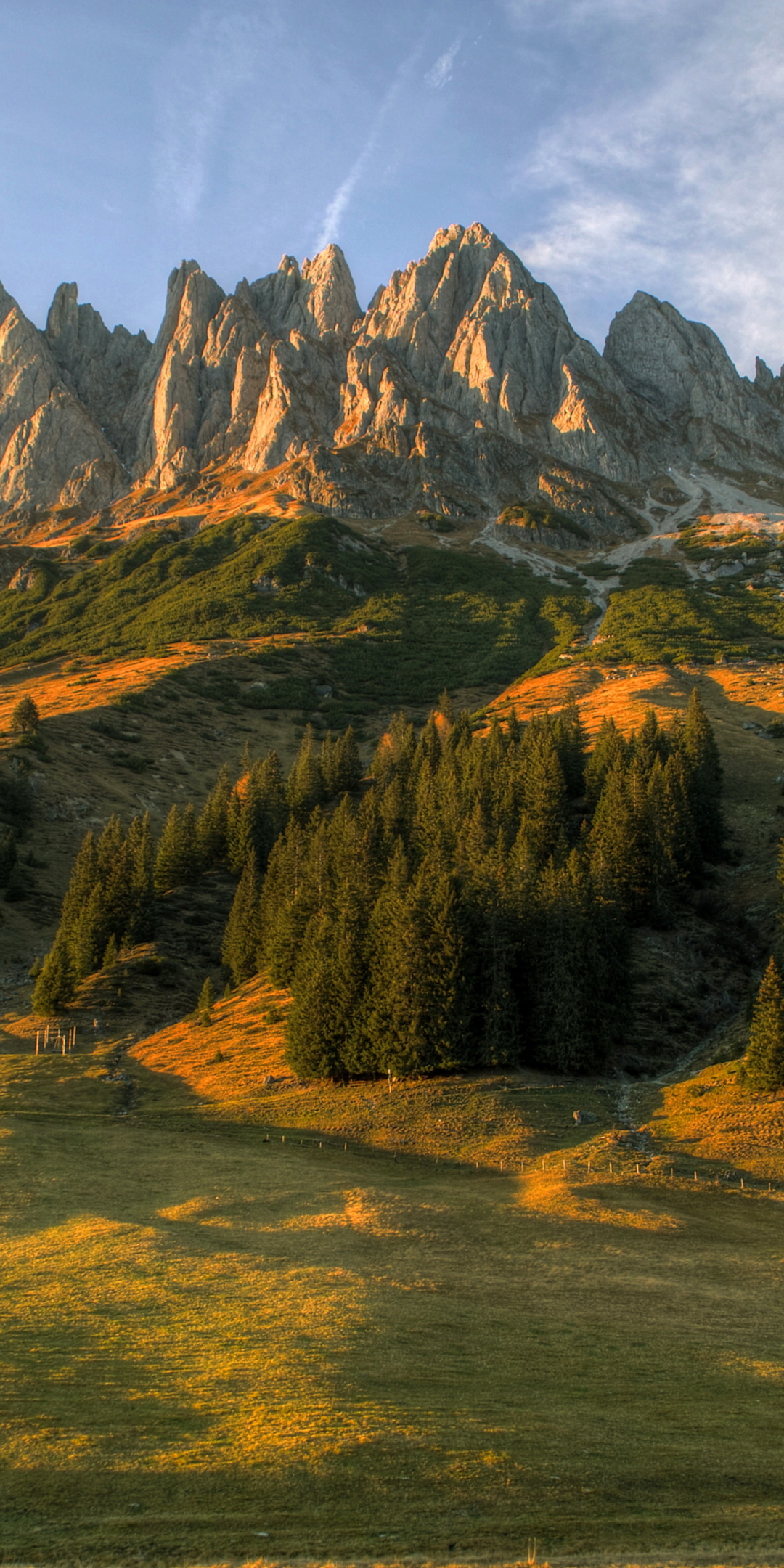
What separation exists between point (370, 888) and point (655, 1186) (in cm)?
3489

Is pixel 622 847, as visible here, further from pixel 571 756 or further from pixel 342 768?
pixel 342 768

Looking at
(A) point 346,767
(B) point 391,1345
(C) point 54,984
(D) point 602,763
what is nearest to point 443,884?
(C) point 54,984

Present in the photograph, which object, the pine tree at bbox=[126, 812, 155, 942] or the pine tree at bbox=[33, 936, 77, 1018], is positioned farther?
the pine tree at bbox=[126, 812, 155, 942]

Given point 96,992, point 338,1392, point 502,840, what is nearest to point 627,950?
point 502,840

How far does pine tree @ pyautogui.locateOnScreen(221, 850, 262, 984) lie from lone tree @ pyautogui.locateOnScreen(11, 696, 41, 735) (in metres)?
66.3

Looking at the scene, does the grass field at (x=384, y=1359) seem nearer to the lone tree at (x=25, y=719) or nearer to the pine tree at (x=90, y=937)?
the pine tree at (x=90, y=937)

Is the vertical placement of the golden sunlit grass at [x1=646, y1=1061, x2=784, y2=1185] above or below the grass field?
below

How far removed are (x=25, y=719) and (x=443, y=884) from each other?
98.3 meters

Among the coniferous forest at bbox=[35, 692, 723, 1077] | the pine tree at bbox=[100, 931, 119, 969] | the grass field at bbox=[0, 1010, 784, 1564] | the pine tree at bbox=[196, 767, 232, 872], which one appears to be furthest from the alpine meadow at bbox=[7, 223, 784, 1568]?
the pine tree at bbox=[100, 931, 119, 969]

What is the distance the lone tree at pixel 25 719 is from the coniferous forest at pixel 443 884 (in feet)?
123

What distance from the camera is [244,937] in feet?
255

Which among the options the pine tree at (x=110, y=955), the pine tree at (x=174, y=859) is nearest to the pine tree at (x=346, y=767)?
the pine tree at (x=174, y=859)

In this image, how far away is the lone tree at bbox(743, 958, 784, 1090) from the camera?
44344 millimetres

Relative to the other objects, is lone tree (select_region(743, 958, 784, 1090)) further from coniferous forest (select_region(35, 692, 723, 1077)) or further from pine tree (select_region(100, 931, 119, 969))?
pine tree (select_region(100, 931, 119, 969))
